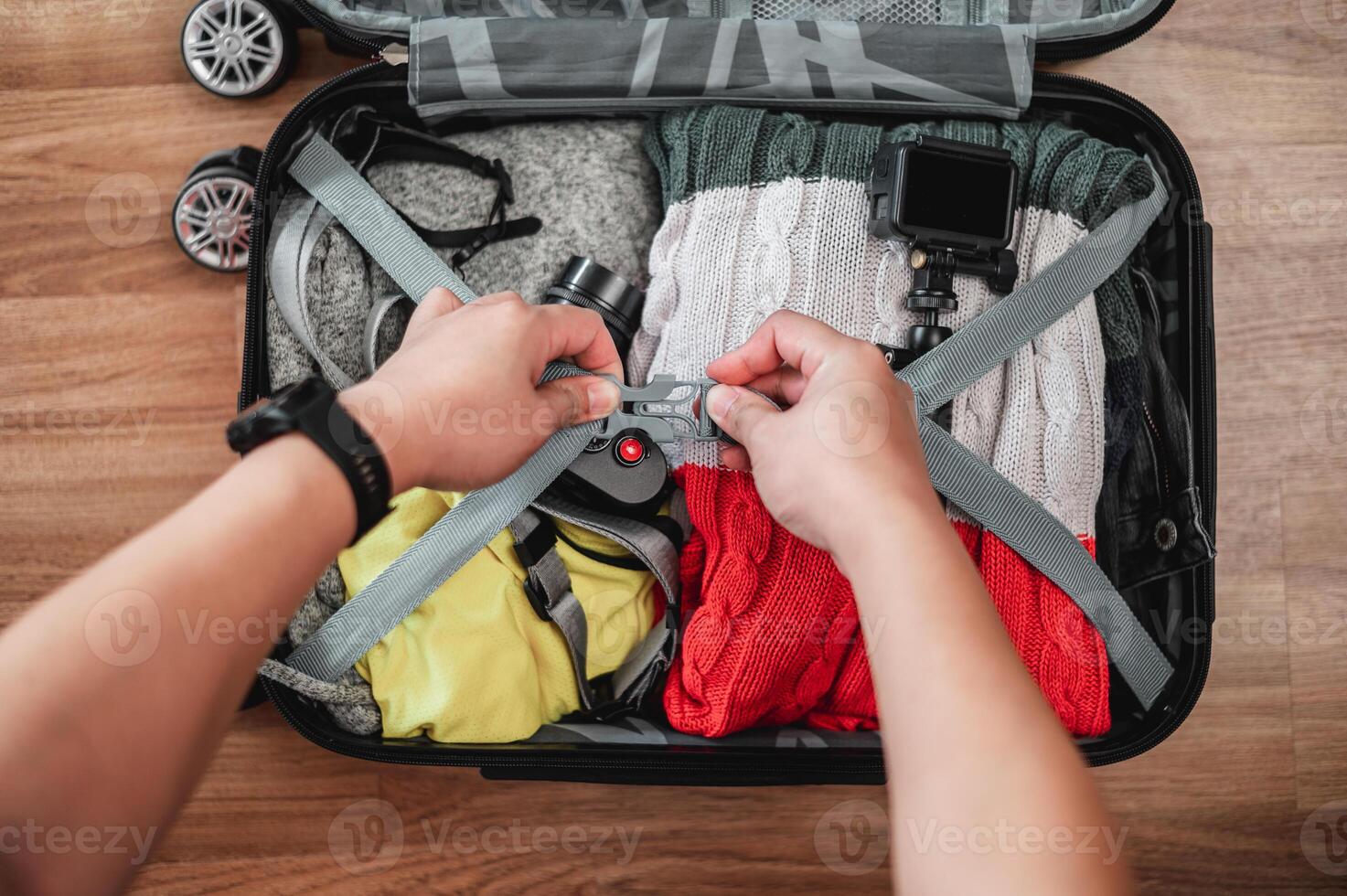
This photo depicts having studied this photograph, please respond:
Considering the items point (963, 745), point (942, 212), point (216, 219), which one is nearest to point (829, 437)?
point (963, 745)

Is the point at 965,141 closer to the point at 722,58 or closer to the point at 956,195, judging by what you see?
the point at 956,195

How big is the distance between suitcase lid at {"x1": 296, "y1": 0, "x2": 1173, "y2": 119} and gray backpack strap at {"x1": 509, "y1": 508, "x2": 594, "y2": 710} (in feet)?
1.30

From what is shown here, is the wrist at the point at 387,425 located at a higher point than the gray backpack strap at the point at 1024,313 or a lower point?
lower

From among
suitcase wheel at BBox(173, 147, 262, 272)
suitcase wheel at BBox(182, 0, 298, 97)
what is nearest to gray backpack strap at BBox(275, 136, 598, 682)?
suitcase wheel at BBox(173, 147, 262, 272)

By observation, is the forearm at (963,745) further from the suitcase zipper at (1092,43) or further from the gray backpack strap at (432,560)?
the suitcase zipper at (1092,43)

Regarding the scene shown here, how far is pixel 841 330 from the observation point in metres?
0.76

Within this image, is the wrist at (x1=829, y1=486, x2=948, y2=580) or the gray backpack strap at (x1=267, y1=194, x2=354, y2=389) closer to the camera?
the wrist at (x1=829, y1=486, x2=948, y2=580)

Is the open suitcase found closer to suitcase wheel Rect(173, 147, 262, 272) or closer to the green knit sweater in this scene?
the green knit sweater

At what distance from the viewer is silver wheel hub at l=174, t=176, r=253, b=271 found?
2.95 ft

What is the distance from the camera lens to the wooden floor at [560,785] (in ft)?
3.08

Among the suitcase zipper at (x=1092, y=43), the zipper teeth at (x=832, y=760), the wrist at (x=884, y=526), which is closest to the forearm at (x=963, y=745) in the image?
the wrist at (x=884, y=526)

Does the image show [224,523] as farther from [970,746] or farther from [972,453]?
[972,453]

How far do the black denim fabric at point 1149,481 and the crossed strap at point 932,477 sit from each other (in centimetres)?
6

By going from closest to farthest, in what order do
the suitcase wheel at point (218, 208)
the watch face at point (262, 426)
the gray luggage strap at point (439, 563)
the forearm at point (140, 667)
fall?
the forearm at point (140, 667)
the watch face at point (262, 426)
the gray luggage strap at point (439, 563)
the suitcase wheel at point (218, 208)
